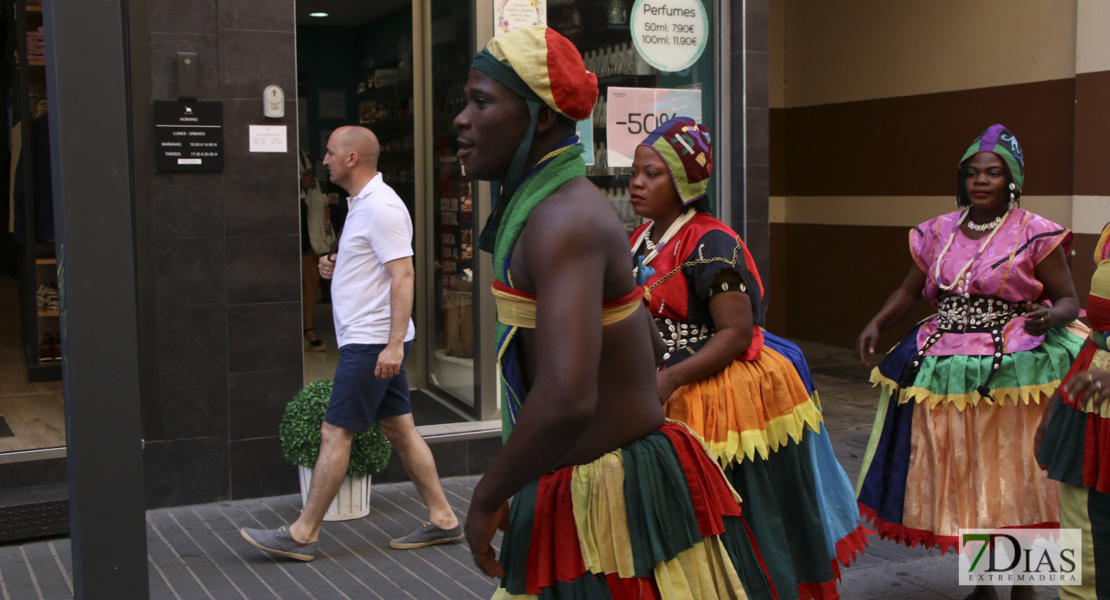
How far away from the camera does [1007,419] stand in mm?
4855

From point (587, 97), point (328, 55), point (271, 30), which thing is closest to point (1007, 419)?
point (587, 97)

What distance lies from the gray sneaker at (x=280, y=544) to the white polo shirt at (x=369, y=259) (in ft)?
3.25

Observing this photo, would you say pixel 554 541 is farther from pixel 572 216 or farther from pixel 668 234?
pixel 668 234

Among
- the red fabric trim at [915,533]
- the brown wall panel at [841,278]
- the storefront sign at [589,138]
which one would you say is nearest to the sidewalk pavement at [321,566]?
the red fabric trim at [915,533]

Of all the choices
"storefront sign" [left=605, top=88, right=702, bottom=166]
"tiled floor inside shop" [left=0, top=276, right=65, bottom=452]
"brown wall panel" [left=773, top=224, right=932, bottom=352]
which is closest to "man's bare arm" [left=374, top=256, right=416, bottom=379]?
"tiled floor inside shop" [left=0, top=276, right=65, bottom=452]

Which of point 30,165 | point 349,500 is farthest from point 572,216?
point 30,165

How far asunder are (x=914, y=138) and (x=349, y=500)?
284 inches

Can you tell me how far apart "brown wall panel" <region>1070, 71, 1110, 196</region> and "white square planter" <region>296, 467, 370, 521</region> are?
6.29 meters

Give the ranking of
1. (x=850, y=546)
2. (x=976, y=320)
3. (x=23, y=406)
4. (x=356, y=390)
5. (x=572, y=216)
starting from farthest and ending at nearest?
(x=23, y=406) < (x=356, y=390) < (x=976, y=320) < (x=850, y=546) < (x=572, y=216)

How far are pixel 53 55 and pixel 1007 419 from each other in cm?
397

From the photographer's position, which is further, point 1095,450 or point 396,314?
point 396,314

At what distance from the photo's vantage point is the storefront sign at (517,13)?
7312 millimetres

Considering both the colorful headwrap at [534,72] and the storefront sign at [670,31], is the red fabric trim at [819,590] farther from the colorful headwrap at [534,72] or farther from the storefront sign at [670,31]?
the storefront sign at [670,31]

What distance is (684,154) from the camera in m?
4.24
